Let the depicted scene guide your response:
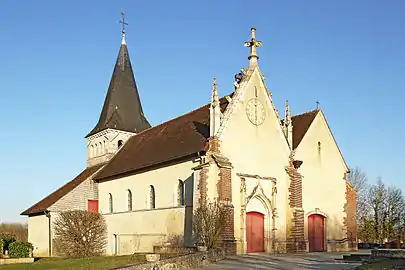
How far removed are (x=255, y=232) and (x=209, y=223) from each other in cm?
516

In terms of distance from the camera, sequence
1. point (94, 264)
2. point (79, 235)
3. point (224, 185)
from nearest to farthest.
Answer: point (94, 264)
point (224, 185)
point (79, 235)

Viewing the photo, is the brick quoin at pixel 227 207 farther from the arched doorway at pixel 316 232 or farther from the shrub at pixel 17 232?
the shrub at pixel 17 232

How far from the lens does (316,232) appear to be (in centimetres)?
3625

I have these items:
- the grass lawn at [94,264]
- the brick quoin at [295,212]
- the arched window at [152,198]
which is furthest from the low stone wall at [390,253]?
the arched window at [152,198]

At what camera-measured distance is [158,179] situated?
110 ft

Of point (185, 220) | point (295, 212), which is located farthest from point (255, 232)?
point (185, 220)

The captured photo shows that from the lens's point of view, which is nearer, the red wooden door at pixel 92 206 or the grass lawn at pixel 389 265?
the grass lawn at pixel 389 265

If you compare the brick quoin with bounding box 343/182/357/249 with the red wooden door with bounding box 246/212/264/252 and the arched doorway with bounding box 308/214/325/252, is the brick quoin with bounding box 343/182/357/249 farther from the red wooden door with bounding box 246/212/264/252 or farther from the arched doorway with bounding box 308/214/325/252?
the red wooden door with bounding box 246/212/264/252

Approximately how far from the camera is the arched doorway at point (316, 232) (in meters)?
35.8

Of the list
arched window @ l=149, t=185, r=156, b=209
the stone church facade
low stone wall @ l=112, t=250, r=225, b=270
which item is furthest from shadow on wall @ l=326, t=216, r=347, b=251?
low stone wall @ l=112, t=250, r=225, b=270

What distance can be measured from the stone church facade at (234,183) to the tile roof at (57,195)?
226 millimetres

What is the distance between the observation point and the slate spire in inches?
1877

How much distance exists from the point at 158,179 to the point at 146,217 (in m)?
2.90

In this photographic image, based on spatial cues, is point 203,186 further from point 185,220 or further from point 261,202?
point 261,202
